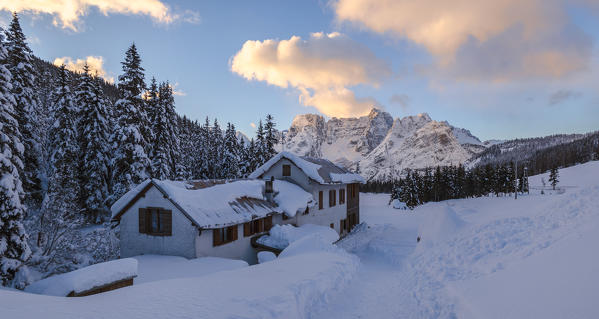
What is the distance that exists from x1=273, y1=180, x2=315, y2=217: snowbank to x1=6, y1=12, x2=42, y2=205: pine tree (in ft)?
70.3

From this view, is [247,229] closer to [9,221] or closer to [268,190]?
[268,190]

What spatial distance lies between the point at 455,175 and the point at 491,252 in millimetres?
78797

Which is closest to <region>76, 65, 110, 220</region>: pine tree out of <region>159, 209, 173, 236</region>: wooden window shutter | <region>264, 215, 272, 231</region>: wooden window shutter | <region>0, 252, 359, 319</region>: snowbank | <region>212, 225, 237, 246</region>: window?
<region>159, 209, 173, 236</region>: wooden window shutter

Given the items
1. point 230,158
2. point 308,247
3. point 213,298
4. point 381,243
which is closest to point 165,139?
point 230,158

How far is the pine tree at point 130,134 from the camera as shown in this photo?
86.6ft

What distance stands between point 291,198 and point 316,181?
11.3ft

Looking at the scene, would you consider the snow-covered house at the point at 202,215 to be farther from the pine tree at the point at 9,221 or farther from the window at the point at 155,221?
the pine tree at the point at 9,221

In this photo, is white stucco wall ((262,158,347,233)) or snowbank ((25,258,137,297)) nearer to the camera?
snowbank ((25,258,137,297))

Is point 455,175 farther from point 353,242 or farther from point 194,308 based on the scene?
point 194,308

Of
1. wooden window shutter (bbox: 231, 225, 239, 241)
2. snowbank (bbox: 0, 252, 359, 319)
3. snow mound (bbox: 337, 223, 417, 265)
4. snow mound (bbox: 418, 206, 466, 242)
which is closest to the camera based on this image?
snowbank (bbox: 0, 252, 359, 319)

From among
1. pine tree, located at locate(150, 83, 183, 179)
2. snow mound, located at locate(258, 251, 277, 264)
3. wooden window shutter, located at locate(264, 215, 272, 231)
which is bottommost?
snow mound, located at locate(258, 251, 277, 264)

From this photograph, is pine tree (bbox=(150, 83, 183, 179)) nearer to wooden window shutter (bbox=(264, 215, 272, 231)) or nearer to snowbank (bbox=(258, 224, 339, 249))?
wooden window shutter (bbox=(264, 215, 272, 231))

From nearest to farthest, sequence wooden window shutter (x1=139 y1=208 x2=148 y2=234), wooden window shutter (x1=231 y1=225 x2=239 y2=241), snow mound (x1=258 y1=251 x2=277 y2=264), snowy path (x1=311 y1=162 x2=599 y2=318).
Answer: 1. snowy path (x1=311 y1=162 x2=599 y2=318)
2. wooden window shutter (x1=139 y1=208 x2=148 y2=234)
3. snow mound (x1=258 y1=251 x2=277 y2=264)
4. wooden window shutter (x1=231 y1=225 x2=239 y2=241)

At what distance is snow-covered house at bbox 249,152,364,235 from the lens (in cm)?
2817
